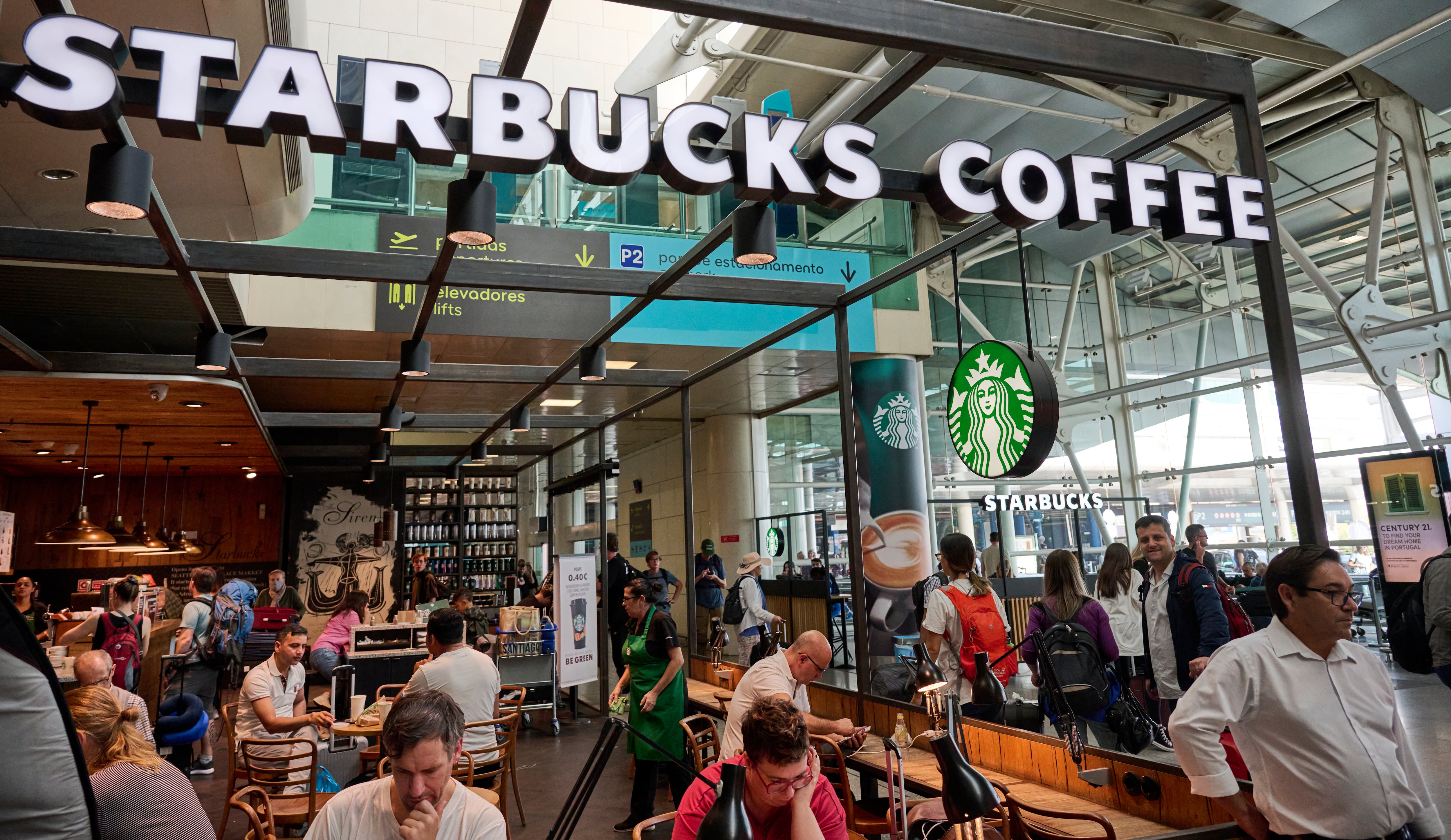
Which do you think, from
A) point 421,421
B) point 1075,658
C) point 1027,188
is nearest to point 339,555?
point 421,421

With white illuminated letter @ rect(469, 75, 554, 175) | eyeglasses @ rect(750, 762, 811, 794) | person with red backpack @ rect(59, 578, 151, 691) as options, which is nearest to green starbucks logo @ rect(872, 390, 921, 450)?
person with red backpack @ rect(59, 578, 151, 691)

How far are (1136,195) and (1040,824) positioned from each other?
A: 2514mm

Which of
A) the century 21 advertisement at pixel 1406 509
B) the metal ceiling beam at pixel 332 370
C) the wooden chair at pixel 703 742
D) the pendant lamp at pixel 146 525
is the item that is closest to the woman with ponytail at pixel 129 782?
the wooden chair at pixel 703 742

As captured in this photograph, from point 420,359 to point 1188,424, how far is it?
14113 mm

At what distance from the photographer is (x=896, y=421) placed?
1159 centimetres

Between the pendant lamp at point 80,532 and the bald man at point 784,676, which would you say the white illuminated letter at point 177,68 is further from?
the pendant lamp at point 80,532

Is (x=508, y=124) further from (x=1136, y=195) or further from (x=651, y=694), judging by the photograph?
(x=651, y=694)

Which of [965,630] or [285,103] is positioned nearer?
[285,103]

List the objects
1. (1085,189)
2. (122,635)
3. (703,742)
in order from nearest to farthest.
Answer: (1085,189)
(703,742)
(122,635)

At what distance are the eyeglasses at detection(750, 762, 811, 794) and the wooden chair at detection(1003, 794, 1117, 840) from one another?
3.08 ft

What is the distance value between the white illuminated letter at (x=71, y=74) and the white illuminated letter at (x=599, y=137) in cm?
129

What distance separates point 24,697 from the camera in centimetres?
116

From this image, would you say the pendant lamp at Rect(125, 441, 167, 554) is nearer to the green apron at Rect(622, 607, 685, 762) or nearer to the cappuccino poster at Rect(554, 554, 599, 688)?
the cappuccino poster at Rect(554, 554, 599, 688)

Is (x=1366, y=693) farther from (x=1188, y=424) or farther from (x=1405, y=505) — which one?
(x=1188, y=424)
